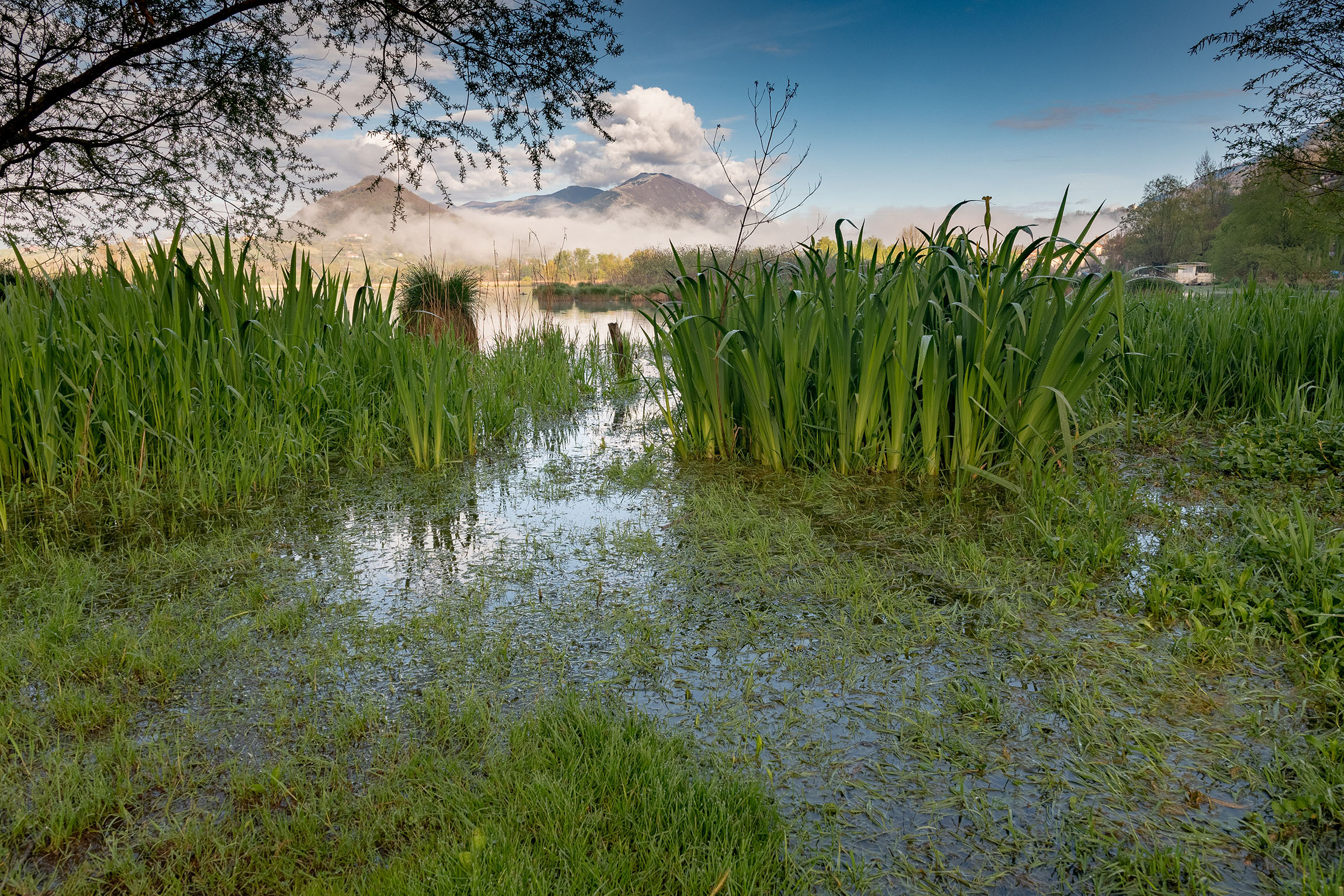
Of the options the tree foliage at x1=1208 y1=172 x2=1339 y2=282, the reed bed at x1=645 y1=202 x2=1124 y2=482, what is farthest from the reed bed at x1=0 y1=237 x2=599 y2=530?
the tree foliage at x1=1208 y1=172 x2=1339 y2=282

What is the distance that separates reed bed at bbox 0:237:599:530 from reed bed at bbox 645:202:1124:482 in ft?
5.68

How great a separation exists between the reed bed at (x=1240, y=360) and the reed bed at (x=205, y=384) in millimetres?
4620

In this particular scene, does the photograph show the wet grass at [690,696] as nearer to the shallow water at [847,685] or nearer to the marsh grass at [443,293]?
the shallow water at [847,685]

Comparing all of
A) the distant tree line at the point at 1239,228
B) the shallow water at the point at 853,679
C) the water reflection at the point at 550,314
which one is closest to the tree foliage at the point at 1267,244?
the distant tree line at the point at 1239,228

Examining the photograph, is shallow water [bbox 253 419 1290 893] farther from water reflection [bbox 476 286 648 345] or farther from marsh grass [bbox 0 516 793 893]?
water reflection [bbox 476 286 648 345]

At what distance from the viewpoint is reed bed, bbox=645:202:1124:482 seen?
3164 mm

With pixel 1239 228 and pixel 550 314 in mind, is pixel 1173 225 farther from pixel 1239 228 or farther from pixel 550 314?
pixel 550 314

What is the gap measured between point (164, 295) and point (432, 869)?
367 cm

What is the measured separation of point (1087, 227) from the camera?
3.20 m

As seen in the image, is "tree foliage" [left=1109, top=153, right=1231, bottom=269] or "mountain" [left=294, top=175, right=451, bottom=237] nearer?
"mountain" [left=294, top=175, right=451, bottom=237]

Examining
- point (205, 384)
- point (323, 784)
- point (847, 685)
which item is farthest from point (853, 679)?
point (205, 384)

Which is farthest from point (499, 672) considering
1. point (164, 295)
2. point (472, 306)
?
point (472, 306)

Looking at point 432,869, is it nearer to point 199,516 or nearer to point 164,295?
point 199,516

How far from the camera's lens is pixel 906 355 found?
3.29 m
